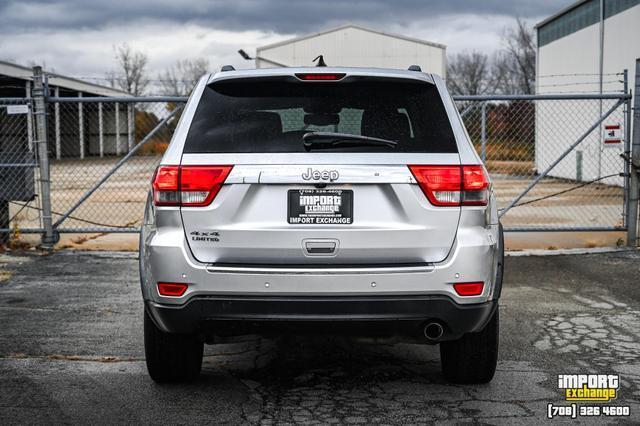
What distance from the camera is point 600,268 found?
30.2 ft

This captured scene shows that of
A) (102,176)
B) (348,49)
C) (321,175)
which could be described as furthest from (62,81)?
(321,175)

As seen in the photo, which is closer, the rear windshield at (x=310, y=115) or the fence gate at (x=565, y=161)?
the rear windshield at (x=310, y=115)

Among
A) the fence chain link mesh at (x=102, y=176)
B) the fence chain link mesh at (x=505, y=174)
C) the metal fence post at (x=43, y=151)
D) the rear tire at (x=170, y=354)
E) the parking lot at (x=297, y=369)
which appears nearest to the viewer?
the parking lot at (x=297, y=369)

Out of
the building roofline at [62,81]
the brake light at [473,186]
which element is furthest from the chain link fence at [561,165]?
the building roofline at [62,81]

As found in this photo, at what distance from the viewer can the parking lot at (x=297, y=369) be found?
171 inches

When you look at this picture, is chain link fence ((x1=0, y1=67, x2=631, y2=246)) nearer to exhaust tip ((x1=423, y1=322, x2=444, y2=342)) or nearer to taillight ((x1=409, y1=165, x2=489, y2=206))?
taillight ((x1=409, y1=165, x2=489, y2=206))

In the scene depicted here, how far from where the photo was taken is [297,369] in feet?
17.0

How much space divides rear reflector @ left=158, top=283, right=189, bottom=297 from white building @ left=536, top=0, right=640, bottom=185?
15.8m

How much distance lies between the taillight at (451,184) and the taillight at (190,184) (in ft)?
3.15

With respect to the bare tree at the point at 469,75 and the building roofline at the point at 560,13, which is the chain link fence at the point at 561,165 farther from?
the bare tree at the point at 469,75

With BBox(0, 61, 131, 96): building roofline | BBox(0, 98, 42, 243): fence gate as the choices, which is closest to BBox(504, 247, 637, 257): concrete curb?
BBox(0, 98, 42, 243): fence gate

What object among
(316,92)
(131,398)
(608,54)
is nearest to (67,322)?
(131,398)

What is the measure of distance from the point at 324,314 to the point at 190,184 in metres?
0.91

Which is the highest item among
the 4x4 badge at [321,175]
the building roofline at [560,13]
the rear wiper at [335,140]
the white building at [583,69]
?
the building roofline at [560,13]
